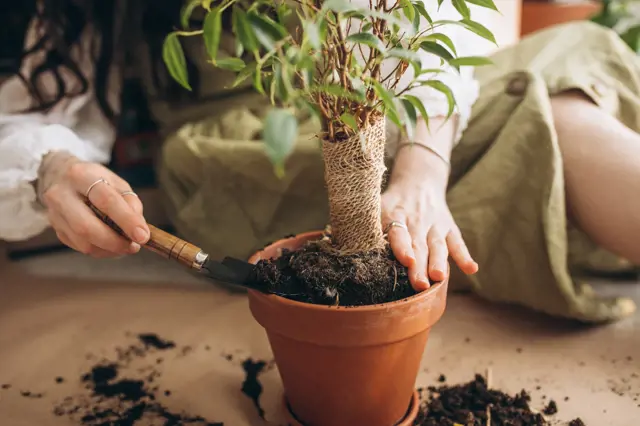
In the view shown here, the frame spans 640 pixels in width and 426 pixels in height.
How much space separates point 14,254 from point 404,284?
1.01 metres

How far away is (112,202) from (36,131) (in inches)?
13.2

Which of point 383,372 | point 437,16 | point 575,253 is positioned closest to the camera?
point 383,372

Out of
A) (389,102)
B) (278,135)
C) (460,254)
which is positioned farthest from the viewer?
(460,254)

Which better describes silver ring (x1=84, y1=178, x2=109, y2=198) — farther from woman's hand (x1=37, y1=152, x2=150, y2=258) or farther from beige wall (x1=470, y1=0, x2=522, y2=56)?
beige wall (x1=470, y1=0, x2=522, y2=56)

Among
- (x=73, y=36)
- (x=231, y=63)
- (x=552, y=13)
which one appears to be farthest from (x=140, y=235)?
(x=552, y=13)

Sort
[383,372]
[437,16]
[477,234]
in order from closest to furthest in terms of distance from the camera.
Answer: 1. [383,372]
2. [437,16]
3. [477,234]

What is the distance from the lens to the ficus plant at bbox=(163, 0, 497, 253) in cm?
45

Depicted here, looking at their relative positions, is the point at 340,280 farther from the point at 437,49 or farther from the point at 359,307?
the point at 437,49

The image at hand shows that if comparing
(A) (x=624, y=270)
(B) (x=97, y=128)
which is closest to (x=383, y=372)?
(A) (x=624, y=270)

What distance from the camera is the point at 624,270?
3.66 feet

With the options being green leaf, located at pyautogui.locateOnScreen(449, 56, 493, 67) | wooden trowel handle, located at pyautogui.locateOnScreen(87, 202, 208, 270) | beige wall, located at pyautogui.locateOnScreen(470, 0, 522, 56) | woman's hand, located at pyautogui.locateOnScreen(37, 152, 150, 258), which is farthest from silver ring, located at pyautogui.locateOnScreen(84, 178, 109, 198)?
beige wall, located at pyautogui.locateOnScreen(470, 0, 522, 56)

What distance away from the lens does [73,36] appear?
44.1 inches

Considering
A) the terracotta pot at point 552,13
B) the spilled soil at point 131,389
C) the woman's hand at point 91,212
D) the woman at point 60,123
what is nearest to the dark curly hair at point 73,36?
the woman at point 60,123

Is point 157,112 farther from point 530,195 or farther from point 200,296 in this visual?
point 530,195
